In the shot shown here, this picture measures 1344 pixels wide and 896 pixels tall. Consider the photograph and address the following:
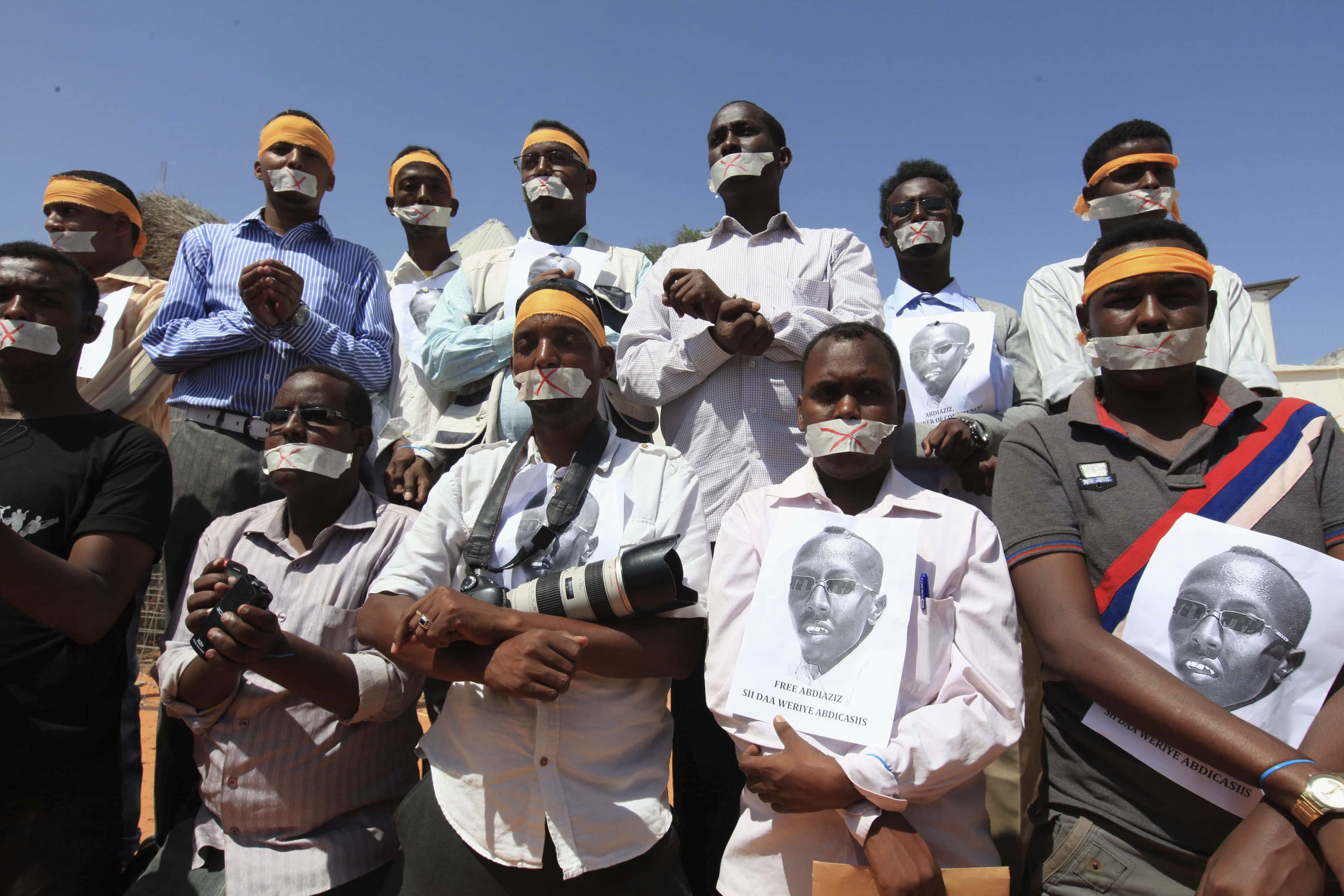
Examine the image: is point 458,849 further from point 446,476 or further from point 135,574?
point 135,574

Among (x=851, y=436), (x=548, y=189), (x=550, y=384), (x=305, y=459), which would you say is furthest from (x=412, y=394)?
(x=851, y=436)

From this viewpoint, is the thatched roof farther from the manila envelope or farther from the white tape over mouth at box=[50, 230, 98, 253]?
the manila envelope

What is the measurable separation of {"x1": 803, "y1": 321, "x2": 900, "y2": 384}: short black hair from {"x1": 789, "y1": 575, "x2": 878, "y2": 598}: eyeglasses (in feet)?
2.45

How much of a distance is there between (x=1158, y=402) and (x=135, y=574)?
3722 mm

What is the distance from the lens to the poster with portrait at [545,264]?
438cm

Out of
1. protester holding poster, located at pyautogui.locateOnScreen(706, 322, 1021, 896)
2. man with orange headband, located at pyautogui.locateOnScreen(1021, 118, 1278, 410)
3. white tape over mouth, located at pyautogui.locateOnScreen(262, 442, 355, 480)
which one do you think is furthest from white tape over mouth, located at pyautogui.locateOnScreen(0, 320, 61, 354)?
man with orange headband, located at pyautogui.locateOnScreen(1021, 118, 1278, 410)

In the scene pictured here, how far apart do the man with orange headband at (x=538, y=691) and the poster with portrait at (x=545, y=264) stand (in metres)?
1.62

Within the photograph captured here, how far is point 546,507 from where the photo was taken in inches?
117

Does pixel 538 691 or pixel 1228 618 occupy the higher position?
pixel 1228 618

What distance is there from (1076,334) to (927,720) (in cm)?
228

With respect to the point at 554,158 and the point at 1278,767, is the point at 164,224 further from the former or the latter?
the point at 1278,767

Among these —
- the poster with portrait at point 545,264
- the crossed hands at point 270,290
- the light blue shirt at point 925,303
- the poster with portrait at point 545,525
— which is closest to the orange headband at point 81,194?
the crossed hands at point 270,290

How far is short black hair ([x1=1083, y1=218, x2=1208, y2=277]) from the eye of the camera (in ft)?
9.11

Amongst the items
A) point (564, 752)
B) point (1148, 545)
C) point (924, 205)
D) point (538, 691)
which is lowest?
point (564, 752)
